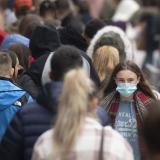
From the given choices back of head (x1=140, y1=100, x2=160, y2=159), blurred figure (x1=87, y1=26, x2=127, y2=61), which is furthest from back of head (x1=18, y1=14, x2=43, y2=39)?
back of head (x1=140, y1=100, x2=160, y2=159)

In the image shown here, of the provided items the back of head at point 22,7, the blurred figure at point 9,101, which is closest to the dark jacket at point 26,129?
the blurred figure at point 9,101

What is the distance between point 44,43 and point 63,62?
329 centimetres

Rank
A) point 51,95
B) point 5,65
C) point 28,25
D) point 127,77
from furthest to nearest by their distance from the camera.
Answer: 1. point 28,25
2. point 5,65
3. point 127,77
4. point 51,95

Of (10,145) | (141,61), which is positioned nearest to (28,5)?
(141,61)

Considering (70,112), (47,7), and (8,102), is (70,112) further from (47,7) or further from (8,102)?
(47,7)

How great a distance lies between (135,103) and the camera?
30.0 ft

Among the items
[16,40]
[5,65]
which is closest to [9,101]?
[5,65]

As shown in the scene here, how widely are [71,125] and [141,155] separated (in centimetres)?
247

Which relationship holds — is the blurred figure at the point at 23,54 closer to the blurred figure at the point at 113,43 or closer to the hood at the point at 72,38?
the blurred figure at the point at 113,43

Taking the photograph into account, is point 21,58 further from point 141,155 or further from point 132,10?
point 132,10

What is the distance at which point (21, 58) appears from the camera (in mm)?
11078

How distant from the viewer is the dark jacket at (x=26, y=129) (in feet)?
24.2

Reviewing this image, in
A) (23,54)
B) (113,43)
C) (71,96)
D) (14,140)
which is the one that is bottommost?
(113,43)

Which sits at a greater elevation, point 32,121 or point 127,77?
point 32,121
